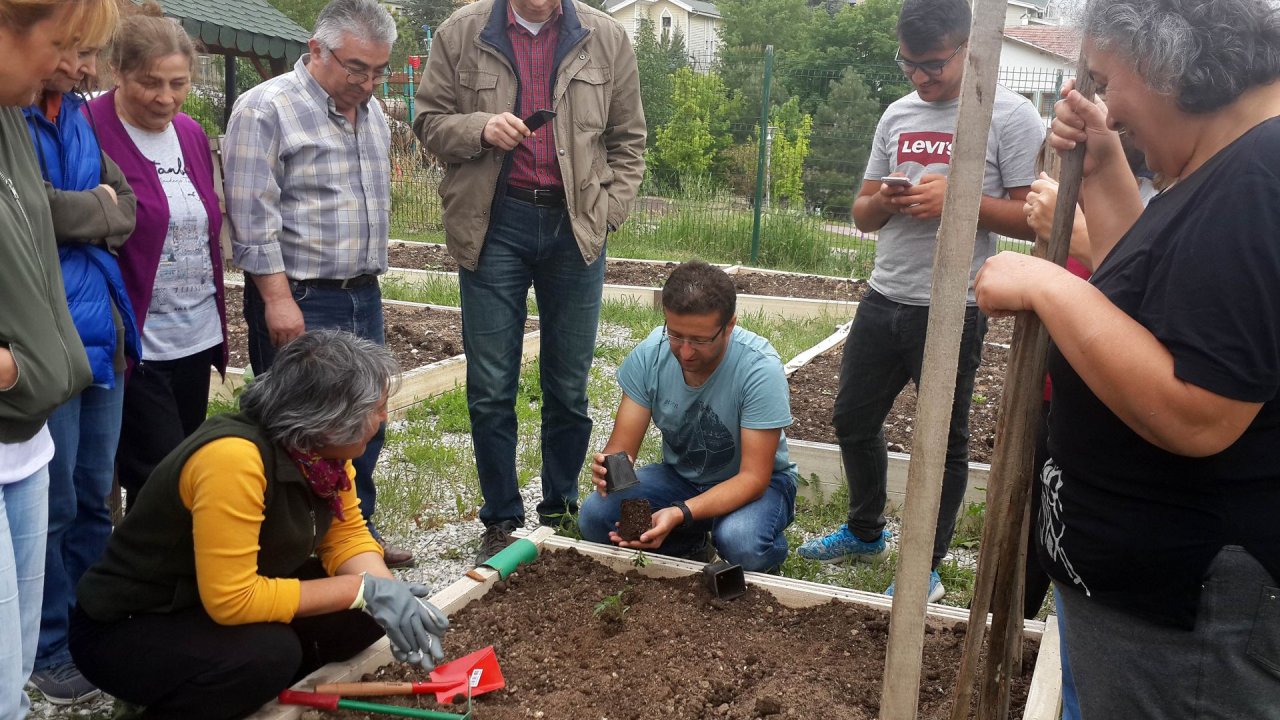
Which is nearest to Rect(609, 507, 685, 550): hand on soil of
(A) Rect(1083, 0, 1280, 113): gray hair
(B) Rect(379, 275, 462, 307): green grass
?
(A) Rect(1083, 0, 1280, 113): gray hair

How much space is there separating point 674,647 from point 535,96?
1914 millimetres

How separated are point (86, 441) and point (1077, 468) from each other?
241 centimetres

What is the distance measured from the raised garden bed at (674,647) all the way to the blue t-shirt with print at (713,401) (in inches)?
15.9

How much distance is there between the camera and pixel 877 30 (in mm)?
31234

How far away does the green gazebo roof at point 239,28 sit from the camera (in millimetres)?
8219

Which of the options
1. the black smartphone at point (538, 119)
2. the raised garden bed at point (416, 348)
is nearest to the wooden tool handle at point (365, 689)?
the black smartphone at point (538, 119)

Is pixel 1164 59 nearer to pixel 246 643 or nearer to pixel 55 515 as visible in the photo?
pixel 246 643

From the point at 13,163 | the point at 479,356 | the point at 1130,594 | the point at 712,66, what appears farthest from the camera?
the point at 712,66

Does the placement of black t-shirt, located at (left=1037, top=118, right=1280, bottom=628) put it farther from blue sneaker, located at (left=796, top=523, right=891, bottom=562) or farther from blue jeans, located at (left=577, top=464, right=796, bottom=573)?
blue sneaker, located at (left=796, top=523, right=891, bottom=562)

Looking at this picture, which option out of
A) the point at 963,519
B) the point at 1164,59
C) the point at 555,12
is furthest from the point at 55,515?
the point at 963,519

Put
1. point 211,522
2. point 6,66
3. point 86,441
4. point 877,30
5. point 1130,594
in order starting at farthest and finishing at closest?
point 877,30, point 86,441, point 211,522, point 6,66, point 1130,594

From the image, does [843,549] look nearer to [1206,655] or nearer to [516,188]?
[516,188]

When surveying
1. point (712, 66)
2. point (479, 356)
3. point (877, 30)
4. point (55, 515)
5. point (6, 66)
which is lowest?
point (55, 515)

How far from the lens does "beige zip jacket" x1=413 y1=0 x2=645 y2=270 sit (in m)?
3.34
